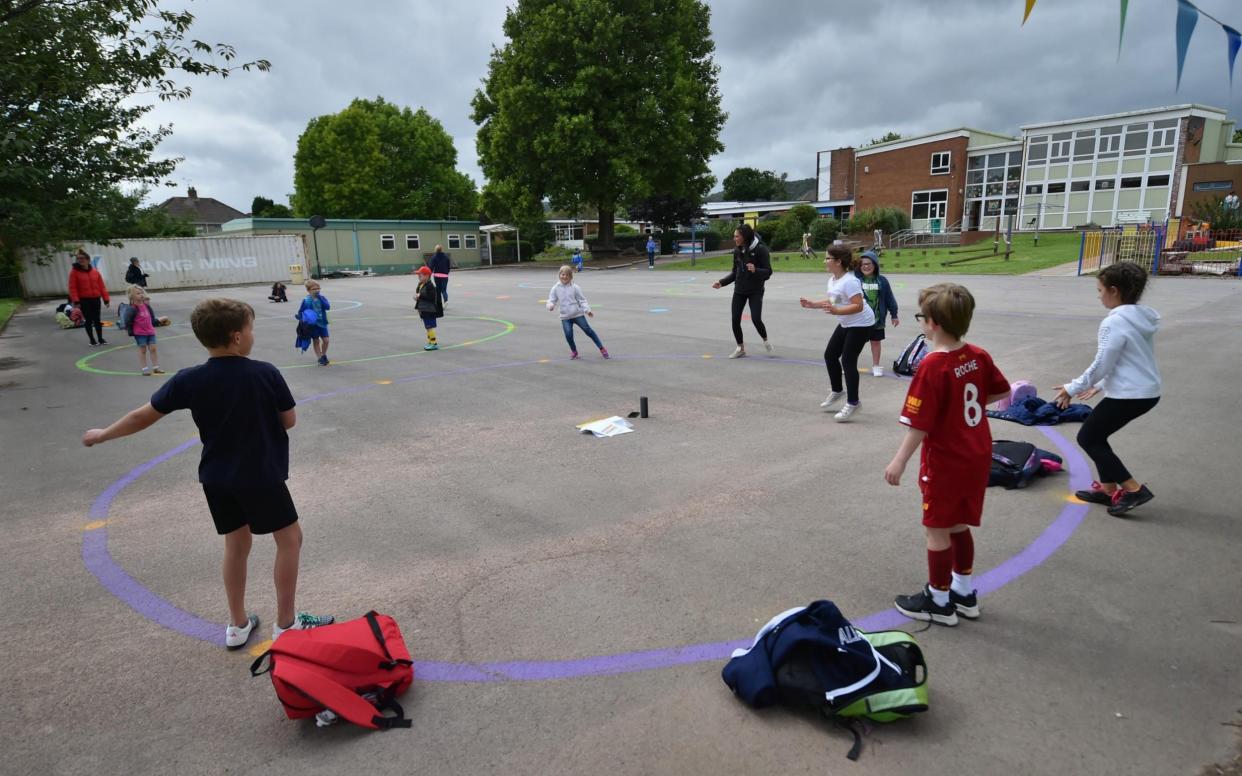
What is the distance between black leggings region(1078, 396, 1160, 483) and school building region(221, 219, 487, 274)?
4271 cm

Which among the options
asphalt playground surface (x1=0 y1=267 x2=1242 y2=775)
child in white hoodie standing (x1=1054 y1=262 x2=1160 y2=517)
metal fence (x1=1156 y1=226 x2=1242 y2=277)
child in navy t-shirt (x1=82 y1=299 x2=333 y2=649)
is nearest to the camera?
asphalt playground surface (x1=0 y1=267 x2=1242 y2=775)

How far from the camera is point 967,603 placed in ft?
11.9

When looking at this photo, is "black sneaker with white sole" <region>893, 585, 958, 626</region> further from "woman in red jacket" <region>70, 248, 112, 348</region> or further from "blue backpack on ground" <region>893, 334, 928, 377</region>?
"woman in red jacket" <region>70, 248, 112, 348</region>

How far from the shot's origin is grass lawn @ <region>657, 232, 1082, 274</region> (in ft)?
94.1

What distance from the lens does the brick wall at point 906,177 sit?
56812 millimetres

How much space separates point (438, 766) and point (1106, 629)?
3.32 m

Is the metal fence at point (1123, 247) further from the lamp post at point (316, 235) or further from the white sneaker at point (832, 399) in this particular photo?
the lamp post at point (316, 235)

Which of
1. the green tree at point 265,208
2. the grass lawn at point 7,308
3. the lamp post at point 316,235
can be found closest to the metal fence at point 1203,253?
the grass lawn at point 7,308

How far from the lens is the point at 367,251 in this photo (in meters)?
48.5

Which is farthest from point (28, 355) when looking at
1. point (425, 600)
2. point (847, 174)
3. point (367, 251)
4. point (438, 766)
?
point (847, 174)

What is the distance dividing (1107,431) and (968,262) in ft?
100

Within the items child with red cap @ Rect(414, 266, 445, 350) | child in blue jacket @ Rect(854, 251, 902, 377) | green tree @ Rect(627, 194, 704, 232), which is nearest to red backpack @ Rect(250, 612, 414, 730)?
child in blue jacket @ Rect(854, 251, 902, 377)

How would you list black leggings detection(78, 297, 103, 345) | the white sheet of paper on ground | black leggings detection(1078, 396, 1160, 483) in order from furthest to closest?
black leggings detection(78, 297, 103, 345) → the white sheet of paper on ground → black leggings detection(1078, 396, 1160, 483)

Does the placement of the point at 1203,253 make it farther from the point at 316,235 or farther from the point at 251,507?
the point at 316,235
